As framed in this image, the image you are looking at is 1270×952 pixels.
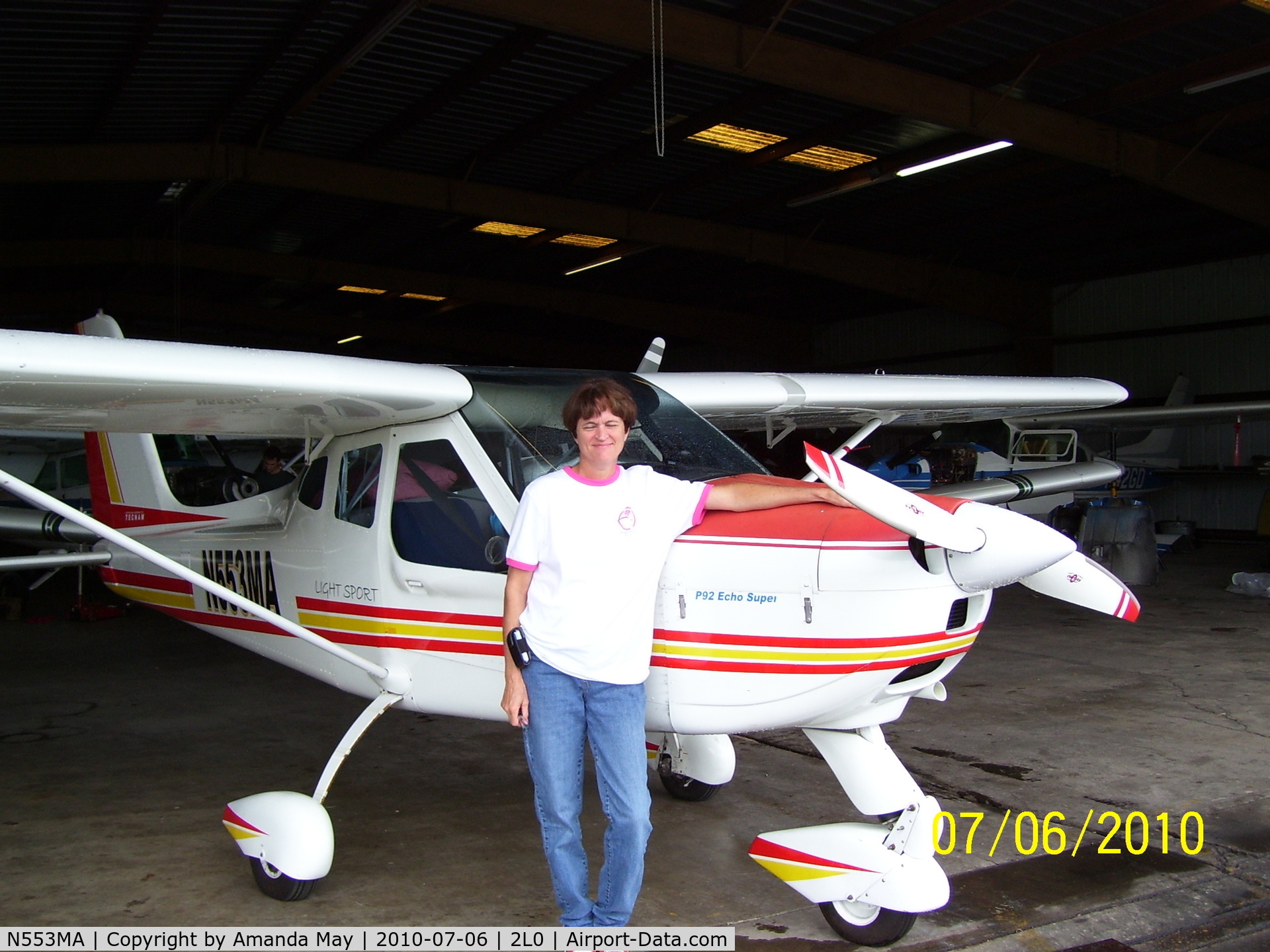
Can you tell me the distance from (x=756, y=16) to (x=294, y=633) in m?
7.99

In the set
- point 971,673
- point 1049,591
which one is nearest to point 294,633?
point 1049,591

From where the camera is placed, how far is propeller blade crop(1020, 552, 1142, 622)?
282cm

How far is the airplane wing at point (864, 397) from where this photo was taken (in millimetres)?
4785

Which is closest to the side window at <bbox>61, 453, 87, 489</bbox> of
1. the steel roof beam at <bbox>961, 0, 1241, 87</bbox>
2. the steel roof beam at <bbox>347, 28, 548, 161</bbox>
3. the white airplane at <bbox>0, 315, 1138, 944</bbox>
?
the steel roof beam at <bbox>347, 28, 548, 161</bbox>

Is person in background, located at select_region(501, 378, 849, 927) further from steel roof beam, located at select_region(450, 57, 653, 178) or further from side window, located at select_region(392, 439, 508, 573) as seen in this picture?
steel roof beam, located at select_region(450, 57, 653, 178)

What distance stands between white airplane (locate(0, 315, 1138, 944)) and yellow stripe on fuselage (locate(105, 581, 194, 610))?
0.03 metres

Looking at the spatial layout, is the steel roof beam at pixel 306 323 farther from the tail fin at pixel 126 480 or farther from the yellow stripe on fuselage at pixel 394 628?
the yellow stripe on fuselage at pixel 394 628

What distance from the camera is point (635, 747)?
8.96 feet

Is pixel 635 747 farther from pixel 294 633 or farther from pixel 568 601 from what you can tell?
pixel 294 633

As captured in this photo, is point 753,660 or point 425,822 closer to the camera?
point 753,660

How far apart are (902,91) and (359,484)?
8.55 m

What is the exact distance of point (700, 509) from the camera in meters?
2.98

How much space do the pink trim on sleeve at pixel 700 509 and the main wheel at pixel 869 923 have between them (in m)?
1.24
